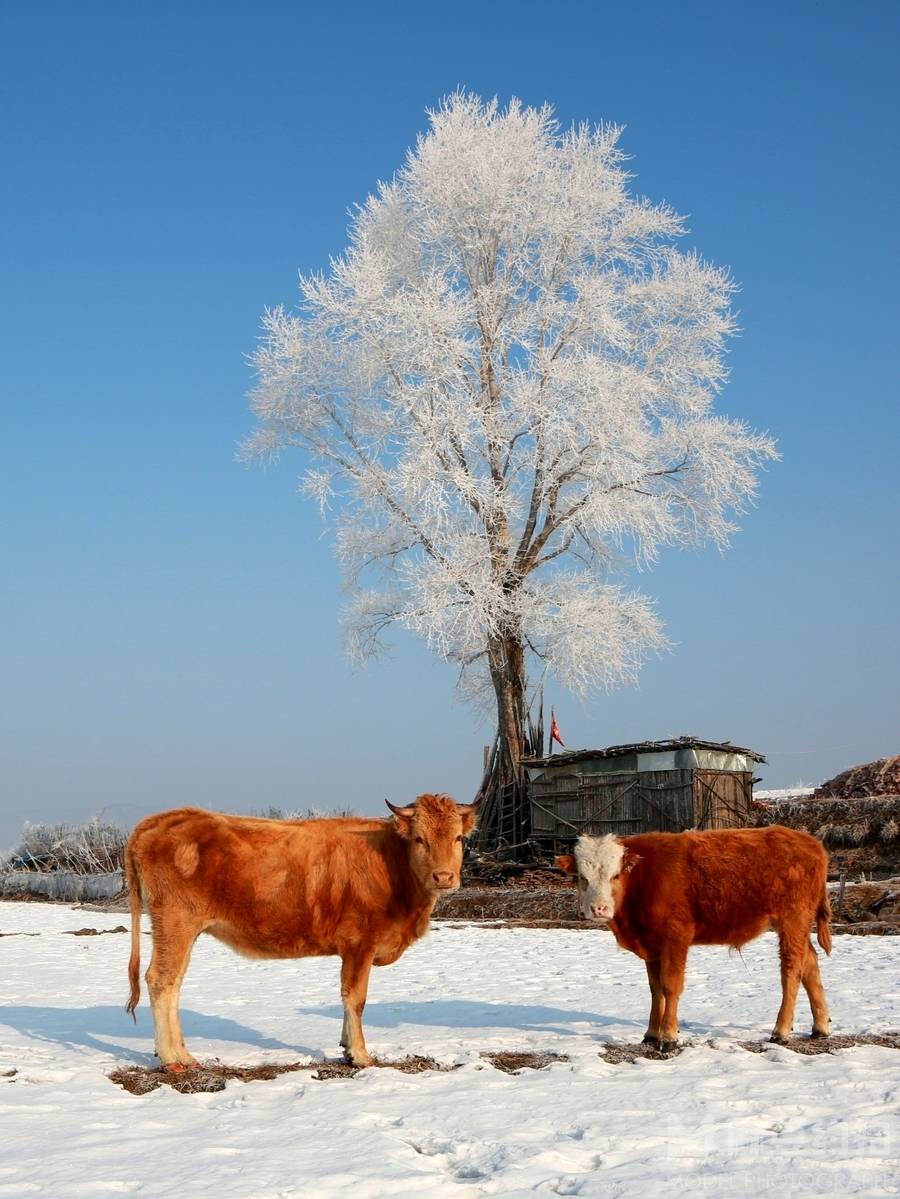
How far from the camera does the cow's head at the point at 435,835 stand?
7.16 m

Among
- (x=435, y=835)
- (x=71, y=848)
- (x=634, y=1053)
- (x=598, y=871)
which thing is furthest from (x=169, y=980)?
(x=71, y=848)

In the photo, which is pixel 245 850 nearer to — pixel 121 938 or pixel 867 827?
pixel 121 938

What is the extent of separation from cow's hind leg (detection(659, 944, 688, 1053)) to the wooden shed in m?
13.9

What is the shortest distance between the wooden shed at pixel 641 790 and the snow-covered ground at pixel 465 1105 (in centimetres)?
1070

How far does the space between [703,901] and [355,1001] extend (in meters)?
2.31

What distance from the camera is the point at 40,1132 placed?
575 cm

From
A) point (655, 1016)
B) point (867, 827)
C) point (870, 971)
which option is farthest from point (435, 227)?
point (655, 1016)

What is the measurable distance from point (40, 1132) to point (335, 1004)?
4.50 metres

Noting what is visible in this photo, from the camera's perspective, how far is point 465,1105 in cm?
603

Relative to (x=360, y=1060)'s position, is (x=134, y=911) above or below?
above

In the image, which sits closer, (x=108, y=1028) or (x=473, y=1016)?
(x=108, y=1028)

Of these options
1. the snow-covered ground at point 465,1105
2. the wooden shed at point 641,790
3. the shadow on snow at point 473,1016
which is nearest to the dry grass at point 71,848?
the wooden shed at point 641,790

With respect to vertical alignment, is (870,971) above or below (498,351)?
below

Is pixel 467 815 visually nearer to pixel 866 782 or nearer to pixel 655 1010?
pixel 655 1010
